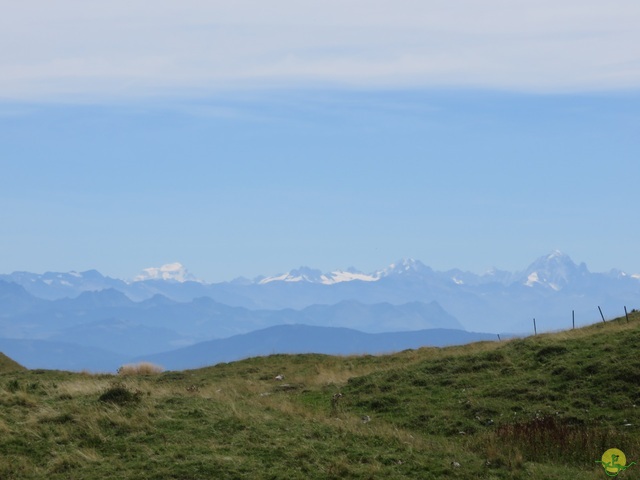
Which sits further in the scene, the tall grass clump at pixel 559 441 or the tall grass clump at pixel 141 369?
the tall grass clump at pixel 141 369

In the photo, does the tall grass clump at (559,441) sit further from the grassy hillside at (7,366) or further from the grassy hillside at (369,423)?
the grassy hillside at (7,366)

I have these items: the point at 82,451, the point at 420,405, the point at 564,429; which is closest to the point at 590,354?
the point at 420,405

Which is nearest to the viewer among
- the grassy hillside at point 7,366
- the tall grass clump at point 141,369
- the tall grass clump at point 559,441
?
the tall grass clump at point 559,441

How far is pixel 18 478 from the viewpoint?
18.7 m

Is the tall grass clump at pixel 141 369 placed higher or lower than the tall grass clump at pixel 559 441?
higher

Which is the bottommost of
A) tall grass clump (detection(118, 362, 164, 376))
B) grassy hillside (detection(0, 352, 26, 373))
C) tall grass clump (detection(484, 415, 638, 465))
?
tall grass clump (detection(484, 415, 638, 465))

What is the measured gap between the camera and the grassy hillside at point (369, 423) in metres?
19.2

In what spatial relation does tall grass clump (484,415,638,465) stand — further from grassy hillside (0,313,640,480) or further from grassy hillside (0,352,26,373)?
grassy hillside (0,352,26,373)

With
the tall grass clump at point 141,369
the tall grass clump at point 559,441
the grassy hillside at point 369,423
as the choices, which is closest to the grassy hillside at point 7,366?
the tall grass clump at point 141,369

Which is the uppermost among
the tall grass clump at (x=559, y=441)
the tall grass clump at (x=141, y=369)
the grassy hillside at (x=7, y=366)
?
the grassy hillside at (x=7, y=366)

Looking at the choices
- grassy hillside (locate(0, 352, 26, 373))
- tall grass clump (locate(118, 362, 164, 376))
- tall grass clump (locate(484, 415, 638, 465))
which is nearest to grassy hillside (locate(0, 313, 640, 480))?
tall grass clump (locate(484, 415, 638, 465))

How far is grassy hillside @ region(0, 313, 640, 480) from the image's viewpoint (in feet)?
62.8

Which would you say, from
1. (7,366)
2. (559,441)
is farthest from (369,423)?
(7,366)

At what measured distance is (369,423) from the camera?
26.4m
